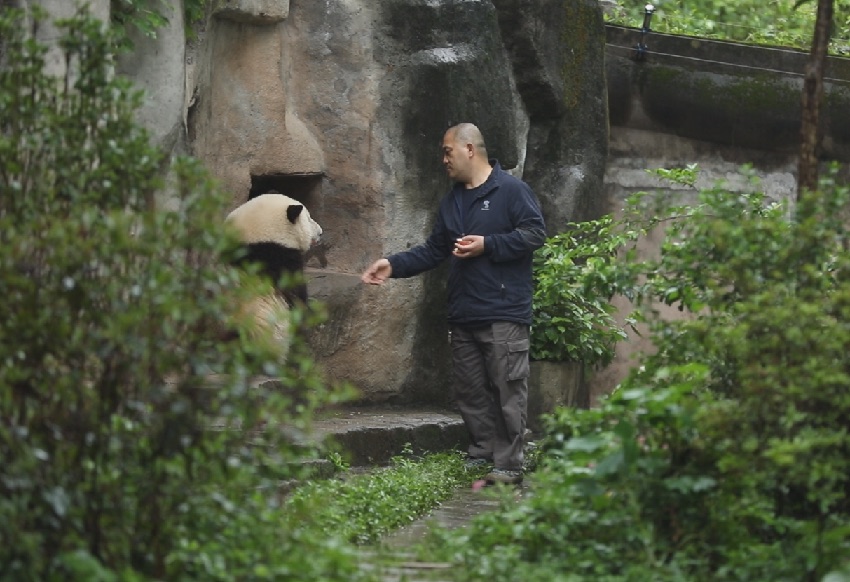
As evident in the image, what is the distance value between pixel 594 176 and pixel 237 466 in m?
7.42

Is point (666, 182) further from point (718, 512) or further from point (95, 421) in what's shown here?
point (95, 421)

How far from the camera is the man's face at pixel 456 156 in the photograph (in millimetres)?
8750

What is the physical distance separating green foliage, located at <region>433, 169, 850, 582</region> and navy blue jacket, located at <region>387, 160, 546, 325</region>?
2.99 m

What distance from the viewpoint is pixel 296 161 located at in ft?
31.5

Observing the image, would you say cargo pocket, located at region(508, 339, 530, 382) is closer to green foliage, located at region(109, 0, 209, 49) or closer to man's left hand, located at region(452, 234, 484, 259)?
man's left hand, located at region(452, 234, 484, 259)

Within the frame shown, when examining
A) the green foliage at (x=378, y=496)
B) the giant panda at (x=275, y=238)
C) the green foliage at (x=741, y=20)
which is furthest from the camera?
the green foliage at (x=741, y=20)

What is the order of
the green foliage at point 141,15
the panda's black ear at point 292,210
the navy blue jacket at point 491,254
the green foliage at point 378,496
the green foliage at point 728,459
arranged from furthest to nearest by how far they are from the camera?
the navy blue jacket at point 491,254
the panda's black ear at point 292,210
the green foliage at point 141,15
the green foliage at point 378,496
the green foliage at point 728,459

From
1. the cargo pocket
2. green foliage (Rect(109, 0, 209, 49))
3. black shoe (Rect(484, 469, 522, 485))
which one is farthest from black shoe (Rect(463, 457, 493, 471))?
green foliage (Rect(109, 0, 209, 49))

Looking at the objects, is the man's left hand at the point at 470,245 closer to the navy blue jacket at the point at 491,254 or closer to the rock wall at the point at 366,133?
the navy blue jacket at the point at 491,254

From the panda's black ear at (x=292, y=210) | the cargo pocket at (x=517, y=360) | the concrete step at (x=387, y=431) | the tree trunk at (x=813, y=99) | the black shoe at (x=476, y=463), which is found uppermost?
the tree trunk at (x=813, y=99)

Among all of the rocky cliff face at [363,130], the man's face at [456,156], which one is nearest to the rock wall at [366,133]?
the rocky cliff face at [363,130]

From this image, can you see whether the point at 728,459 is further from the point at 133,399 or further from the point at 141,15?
the point at 141,15

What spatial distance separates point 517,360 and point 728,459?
3812 millimetres

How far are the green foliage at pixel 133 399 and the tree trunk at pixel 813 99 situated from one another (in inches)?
143
